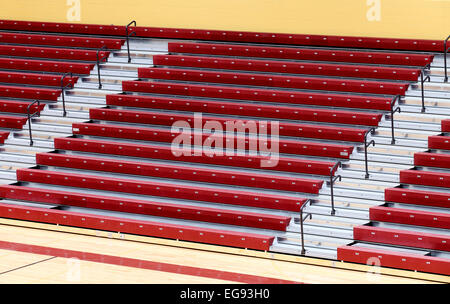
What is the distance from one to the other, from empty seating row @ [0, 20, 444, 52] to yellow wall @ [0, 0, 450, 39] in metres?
0.11

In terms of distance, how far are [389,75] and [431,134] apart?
82 centimetres

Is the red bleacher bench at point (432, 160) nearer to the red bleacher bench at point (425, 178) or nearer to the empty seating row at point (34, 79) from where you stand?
the red bleacher bench at point (425, 178)

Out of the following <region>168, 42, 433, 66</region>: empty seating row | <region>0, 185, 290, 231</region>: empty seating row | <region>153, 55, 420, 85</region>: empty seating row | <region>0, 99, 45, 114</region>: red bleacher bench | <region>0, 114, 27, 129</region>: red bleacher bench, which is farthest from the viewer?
<region>0, 99, 45, 114</region>: red bleacher bench

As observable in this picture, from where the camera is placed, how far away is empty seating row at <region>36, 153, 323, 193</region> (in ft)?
20.7

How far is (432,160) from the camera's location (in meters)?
6.20

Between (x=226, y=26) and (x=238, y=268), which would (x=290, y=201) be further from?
(x=226, y=26)

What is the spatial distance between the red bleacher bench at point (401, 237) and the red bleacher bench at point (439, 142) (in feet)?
3.02

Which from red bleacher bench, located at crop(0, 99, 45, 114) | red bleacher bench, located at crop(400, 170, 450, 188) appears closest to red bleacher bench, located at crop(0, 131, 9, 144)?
red bleacher bench, located at crop(0, 99, 45, 114)

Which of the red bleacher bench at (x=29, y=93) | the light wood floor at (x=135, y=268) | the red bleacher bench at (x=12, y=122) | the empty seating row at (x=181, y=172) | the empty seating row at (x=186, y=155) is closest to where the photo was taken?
the light wood floor at (x=135, y=268)

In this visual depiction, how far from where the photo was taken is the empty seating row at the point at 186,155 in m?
6.44

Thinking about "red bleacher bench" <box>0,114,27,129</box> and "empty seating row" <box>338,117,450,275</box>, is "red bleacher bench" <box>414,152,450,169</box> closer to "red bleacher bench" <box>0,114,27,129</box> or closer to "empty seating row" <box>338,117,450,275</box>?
"empty seating row" <box>338,117,450,275</box>

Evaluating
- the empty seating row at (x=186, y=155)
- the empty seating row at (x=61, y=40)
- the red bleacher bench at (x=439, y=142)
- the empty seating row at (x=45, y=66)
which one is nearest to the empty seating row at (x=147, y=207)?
the empty seating row at (x=186, y=155)
